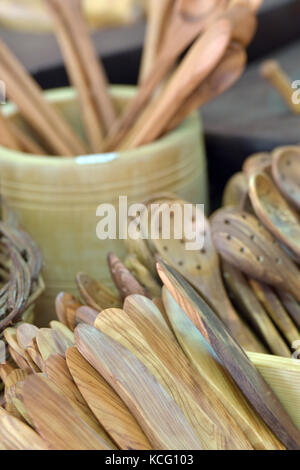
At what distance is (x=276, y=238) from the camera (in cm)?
42

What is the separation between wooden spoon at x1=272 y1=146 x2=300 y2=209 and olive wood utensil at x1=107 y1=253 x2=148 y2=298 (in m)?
0.14

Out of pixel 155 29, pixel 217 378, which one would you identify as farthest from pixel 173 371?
pixel 155 29

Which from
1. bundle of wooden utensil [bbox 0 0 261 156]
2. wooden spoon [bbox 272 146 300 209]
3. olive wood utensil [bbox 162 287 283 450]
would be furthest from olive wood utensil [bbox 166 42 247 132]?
olive wood utensil [bbox 162 287 283 450]

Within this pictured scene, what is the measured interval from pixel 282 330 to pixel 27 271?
0.59ft

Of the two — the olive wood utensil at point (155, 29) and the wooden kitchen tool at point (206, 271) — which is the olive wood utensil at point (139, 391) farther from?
the olive wood utensil at point (155, 29)

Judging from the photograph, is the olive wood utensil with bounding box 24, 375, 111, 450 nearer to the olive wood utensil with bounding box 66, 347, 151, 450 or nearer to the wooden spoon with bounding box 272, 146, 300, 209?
the olive wood utensil with bounding box 66, 347, 151, 450

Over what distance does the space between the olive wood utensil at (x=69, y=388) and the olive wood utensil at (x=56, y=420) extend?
12mm

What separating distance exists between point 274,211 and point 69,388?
0.20 m

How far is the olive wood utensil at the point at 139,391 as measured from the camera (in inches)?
11.3

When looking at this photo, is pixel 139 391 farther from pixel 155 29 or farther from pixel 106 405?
pixel 155 29

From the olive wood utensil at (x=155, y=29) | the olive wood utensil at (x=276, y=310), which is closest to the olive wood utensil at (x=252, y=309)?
the olive wood utensil at (x=276, y=310)

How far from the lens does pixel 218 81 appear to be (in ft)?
1.79
